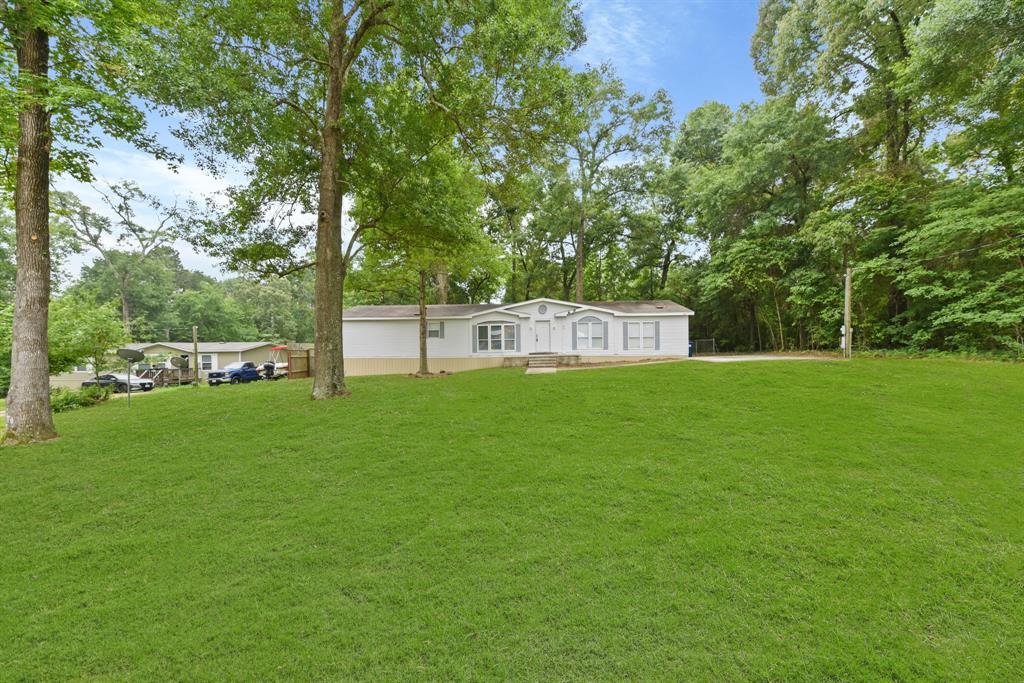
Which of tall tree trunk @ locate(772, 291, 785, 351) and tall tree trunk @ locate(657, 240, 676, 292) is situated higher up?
tall tree trunk @ locate(657, 240, 676, 292)

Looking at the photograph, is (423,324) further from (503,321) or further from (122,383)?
(122,383)

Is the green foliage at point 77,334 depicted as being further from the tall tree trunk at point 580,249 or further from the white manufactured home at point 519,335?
the tall tree trunk at point 580,249

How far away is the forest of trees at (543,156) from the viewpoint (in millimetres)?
6652

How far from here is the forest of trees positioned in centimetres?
665

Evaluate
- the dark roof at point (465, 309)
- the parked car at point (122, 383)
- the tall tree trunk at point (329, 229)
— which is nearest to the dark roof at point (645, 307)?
the dark roof at point (465, 309)

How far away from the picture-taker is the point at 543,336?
17.9m

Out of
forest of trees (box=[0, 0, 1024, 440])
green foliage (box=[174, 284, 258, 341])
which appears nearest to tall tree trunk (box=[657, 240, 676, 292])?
forest of trees (box=[0, 0, 1024, 440])

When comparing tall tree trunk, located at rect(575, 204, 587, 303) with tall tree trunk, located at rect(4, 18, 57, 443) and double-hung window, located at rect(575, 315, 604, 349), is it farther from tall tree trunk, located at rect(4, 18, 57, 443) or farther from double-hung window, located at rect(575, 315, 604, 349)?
tall tree trunk, located at rect(4, 18, 57, 443)

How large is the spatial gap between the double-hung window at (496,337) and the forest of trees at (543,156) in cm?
308

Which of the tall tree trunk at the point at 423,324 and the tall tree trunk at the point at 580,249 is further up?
the tall tree trunk at the point at 580,249

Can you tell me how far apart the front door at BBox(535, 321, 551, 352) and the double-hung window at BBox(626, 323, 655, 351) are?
3627 millimetres

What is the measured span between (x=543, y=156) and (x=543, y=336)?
9.31 meters

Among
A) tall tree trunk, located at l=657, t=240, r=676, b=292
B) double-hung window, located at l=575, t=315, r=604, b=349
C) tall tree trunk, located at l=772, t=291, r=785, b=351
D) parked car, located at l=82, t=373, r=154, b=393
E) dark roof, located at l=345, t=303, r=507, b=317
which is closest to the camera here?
double-hung window, located at l=575, t=315, r=604, b=349

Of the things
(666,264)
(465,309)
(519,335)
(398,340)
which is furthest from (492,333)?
(666,264)
